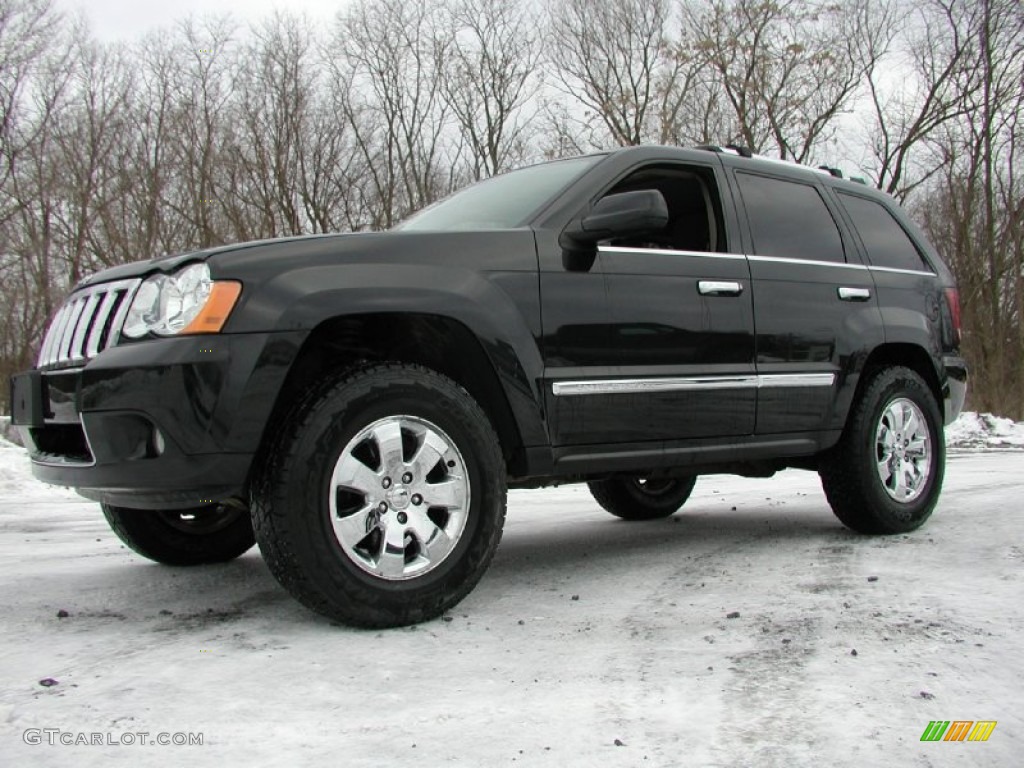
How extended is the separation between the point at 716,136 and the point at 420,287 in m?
26.1

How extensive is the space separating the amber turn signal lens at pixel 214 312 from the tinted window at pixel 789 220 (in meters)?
2.59

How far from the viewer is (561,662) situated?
284 centimetres

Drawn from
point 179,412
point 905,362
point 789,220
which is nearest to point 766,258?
point 789,220

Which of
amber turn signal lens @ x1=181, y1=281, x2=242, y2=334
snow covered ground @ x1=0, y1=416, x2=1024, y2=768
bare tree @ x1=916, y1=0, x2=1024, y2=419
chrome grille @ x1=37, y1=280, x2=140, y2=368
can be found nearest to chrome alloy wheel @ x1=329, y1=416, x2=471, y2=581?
snow covered ground @ x1=0, y1=416, x2=1024, y2=768

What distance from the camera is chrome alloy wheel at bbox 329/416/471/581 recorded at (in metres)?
3.19

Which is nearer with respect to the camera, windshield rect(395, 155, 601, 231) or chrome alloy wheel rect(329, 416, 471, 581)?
chrome alloy wheel rect(329, 416, 471, 581)

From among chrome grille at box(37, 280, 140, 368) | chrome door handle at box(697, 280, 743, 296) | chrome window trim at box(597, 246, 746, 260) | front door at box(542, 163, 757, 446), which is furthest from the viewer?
chrome door handle at box(697, 280, 743, 296)

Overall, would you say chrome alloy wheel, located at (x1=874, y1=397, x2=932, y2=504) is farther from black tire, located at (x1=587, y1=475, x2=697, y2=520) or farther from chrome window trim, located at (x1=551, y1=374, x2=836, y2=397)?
black tire, located at (x1=587, y1=475, x2=697, y2=520)

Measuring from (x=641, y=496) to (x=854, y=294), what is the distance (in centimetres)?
186

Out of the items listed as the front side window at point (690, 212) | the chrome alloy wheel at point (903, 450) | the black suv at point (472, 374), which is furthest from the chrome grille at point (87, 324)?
the chrome alloy wheel at point (903, 450)

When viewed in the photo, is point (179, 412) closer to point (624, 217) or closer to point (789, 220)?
point (624, 217)

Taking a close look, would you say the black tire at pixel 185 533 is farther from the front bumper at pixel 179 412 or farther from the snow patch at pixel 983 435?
the snow patch at pixel 983 435

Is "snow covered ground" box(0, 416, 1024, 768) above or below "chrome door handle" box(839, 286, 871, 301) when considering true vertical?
below

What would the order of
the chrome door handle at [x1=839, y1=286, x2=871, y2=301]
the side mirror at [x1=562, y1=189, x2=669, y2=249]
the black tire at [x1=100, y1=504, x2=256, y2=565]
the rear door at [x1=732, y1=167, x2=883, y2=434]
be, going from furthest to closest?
the chrome door handle at [x1=839, y1=286, x2=871, y2=301], the rear door at [x1=732, y1=167, x2=883, y2=434], the black tire at [x1=100, y1=504, x2=256, y2=565], the side mirror at [x1=562, y1=189, x2=669, y2=249]
